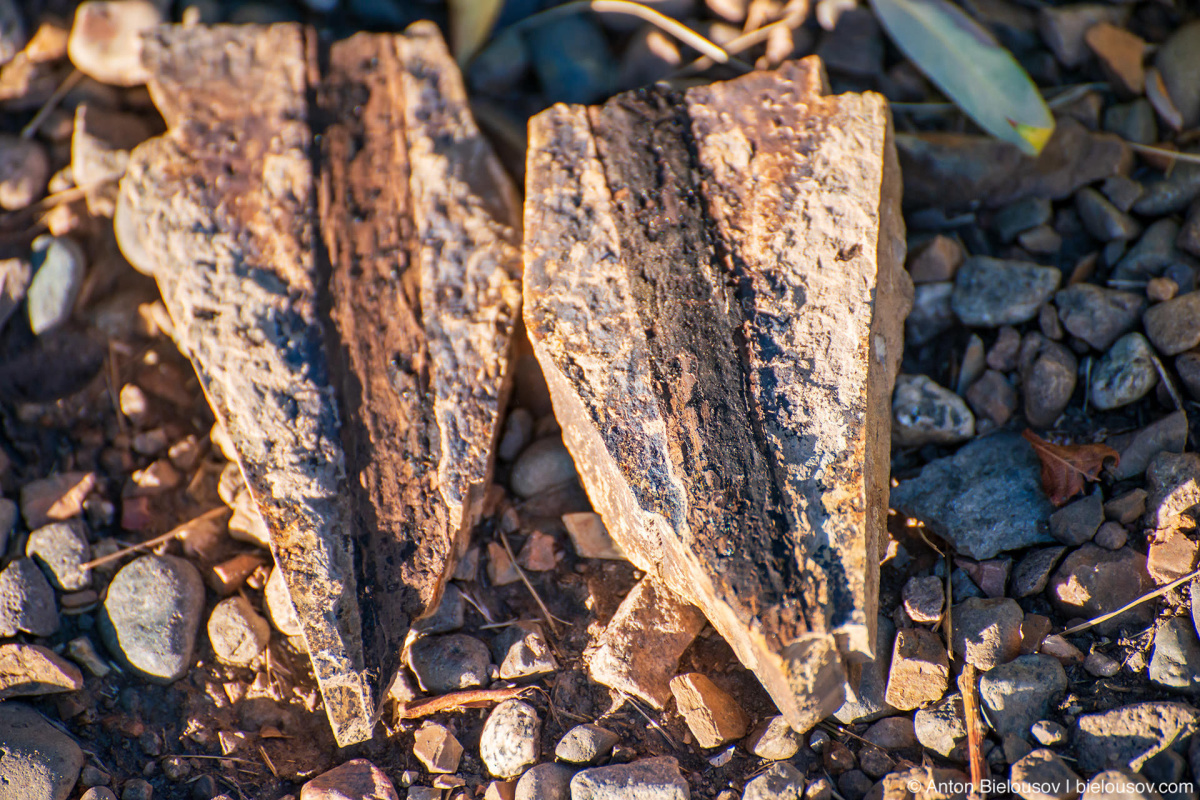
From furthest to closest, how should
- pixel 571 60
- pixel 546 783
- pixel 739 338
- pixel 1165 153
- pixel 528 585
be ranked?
pixel 571 60
pixel 1165 153
pixel 528 585
pixel 739 338
pixel 546 783

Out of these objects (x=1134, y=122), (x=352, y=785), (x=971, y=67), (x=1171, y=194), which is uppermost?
(x=971, y=67)

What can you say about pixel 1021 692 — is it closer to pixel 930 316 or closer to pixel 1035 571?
pixel 1035 571

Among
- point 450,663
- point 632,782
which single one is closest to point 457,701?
point 450,663

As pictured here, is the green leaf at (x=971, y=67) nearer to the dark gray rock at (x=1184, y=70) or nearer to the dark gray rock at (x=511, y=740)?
the dark gray rock at (x=1184, y=70)

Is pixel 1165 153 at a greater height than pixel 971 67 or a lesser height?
lesser

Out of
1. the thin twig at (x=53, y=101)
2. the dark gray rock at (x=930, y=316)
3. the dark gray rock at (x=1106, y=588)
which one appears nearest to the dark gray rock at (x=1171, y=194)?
the dark gray rock at (x=930, y=316)

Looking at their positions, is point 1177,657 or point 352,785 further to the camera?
point 352,785

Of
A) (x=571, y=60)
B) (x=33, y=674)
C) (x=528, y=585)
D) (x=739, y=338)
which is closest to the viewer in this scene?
(x=739, y=338)
